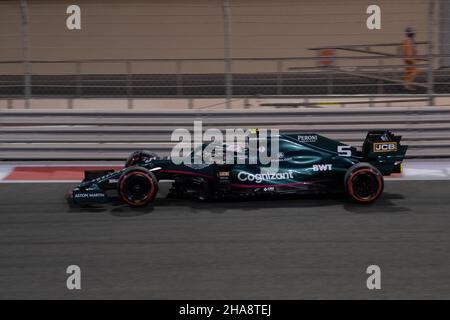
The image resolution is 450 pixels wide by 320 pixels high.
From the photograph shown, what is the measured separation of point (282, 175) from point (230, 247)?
1.80 meters

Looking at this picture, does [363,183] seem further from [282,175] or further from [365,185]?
[282,175]

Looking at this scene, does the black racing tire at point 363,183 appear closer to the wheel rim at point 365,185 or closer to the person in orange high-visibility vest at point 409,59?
the wheel rim at point 365,185

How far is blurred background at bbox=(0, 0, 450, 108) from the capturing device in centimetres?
1242

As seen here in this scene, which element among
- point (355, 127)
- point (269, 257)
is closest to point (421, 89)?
point (355, 127)

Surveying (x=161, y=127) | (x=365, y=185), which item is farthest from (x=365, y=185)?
(x=161, y=127)

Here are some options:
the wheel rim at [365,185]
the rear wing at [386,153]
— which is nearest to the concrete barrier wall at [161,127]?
the rear wing at [386,153]

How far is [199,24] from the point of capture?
1494cm

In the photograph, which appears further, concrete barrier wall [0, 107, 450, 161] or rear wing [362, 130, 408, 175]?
concrete barrier wall [0, 107, 450, 161]

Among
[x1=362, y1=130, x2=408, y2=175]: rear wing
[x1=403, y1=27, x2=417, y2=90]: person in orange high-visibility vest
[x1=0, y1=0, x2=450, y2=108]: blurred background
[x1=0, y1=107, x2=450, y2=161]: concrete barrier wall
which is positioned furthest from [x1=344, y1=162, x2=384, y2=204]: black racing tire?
[x1=403, y1=27, x2=417, y2=90]: person in orange high-visibility vest

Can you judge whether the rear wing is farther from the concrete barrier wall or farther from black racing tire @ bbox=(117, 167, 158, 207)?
black racing tire @ bbox=(117, 167, 158, 207)

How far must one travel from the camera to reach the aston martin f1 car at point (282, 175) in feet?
29.2

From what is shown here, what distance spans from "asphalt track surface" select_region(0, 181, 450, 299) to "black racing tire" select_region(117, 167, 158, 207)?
0.50 feet

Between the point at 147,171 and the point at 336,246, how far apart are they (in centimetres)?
257
